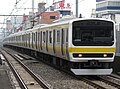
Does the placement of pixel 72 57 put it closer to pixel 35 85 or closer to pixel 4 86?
pixel 35 85

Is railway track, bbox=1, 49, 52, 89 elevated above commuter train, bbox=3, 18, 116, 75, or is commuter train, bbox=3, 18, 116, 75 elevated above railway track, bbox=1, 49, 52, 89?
commuter train, bbox=3, 18, 116, 75

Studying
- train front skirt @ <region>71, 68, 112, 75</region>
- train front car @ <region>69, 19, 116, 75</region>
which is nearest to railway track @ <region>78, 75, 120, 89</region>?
train front skirt @ <region>71, 68, 112, 75</region>

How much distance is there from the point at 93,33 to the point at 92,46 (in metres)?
0.59

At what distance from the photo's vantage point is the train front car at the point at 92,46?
48.4ft

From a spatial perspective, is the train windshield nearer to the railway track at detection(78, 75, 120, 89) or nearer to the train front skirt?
the train front skirt

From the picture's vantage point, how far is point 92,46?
1481cm

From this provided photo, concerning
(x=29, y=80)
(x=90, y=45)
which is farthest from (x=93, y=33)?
(x=29, y=80)

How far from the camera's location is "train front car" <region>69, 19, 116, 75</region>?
14766mm

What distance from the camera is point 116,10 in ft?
399

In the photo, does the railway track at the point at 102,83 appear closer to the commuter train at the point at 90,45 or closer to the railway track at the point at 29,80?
the commuter train at the point at 90,45

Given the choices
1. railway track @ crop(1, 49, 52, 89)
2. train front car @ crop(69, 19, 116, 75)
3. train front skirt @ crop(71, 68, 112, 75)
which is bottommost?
railway track @ crop(1, 49, 52, 89)

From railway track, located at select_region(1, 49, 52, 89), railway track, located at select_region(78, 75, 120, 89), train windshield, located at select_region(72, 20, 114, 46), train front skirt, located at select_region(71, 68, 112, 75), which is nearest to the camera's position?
railway track, located at select_region(78, 75, 120, 89)

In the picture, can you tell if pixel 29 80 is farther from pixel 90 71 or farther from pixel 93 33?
pixel 93 33

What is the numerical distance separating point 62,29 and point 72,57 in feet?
7.57
